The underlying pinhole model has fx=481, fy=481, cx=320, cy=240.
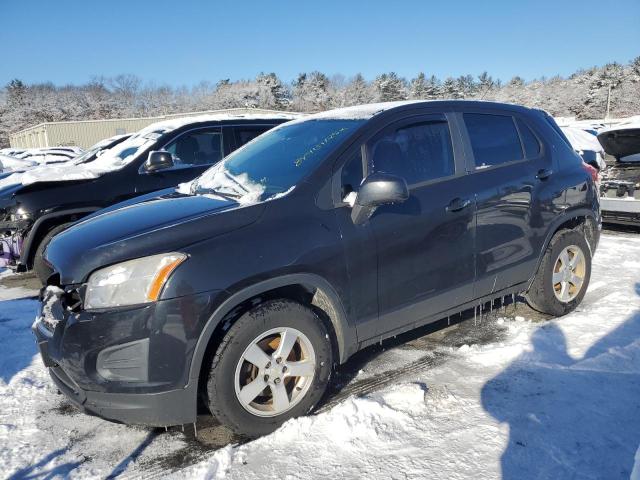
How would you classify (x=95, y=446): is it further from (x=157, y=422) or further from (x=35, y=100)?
(x=35, y=100)

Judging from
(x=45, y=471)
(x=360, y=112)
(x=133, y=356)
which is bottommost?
(x=45, y=471)

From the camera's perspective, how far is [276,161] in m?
3.32

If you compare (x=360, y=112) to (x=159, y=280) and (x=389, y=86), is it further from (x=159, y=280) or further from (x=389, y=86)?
(x=389, y=86)

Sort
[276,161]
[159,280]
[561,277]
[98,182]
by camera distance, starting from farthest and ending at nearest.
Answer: [98,182] → [561,277] → [276,161] → [159,280]

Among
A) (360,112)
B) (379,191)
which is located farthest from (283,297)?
(360,112)

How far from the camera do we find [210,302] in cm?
240

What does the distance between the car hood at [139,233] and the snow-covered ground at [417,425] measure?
100 cm

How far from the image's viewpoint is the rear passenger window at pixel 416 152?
318cm

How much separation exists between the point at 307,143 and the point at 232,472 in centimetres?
207

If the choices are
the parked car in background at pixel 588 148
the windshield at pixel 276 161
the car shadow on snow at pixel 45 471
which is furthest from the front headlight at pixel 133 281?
the parked car in background at pixel 588 148

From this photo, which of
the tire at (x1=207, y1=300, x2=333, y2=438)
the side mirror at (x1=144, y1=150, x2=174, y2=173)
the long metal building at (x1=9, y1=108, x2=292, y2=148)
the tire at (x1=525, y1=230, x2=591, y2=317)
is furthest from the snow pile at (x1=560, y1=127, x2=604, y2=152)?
the long metal building at (x1=9, y1=108, x2=292, y2=148)

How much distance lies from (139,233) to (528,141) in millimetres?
3179

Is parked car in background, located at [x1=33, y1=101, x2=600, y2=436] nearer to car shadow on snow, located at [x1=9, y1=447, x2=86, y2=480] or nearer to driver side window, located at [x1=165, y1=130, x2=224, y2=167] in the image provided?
car shadow on snow, located at [x1=9, y1=447, x2=86, y2=480]

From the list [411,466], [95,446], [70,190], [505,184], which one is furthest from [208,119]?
[411,466]
